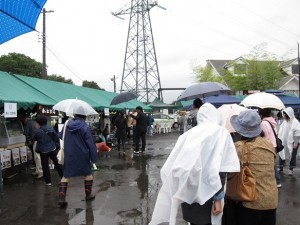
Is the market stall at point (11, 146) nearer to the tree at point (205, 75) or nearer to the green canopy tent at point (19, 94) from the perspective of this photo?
the green canopy tent at point (19, 94)

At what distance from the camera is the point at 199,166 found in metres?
3.03

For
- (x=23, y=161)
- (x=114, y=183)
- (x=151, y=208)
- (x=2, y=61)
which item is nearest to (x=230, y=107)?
(x=151, y=208)

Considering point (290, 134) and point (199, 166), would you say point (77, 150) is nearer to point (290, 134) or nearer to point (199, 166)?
point (199, 166)

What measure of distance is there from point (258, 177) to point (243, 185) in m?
0.17

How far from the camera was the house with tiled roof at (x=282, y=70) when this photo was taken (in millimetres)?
36281

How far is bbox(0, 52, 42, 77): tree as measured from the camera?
42.3 m

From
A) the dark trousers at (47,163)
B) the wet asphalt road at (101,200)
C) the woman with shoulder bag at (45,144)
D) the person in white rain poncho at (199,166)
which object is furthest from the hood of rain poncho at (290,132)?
the person in white rain poncho at (199,166)

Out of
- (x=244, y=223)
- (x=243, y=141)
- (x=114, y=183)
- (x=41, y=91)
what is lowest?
(x=114, y=183)

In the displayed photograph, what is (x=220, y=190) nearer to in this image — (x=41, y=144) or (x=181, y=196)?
(x=181, y=196)

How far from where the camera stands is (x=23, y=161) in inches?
417

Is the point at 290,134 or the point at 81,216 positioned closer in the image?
the point at 81,216

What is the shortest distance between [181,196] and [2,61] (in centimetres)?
4337

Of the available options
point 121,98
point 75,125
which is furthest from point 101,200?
point 121,98

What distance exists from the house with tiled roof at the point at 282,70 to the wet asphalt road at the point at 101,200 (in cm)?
2717
